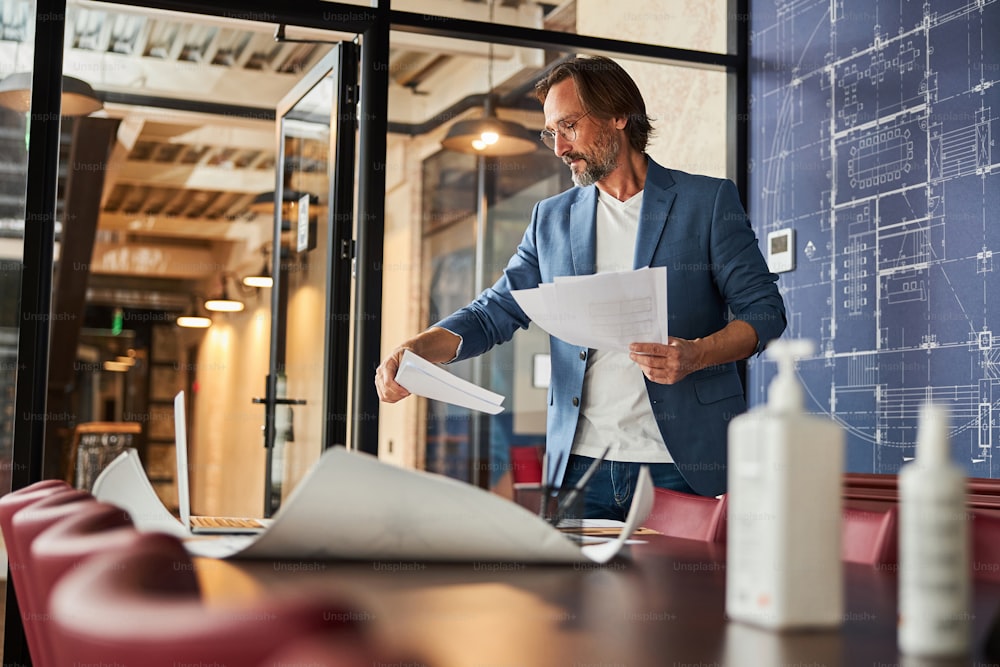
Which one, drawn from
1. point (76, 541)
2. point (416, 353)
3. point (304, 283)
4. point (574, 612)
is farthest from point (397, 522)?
point (304, 283)

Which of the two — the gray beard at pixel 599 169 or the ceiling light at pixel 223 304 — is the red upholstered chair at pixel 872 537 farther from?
the ceiling light at pixel 223 304

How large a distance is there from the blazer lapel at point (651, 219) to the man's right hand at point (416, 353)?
0.47 meters

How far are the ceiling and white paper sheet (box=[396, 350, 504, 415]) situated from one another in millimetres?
2107

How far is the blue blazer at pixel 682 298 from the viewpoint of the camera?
7.70 ft

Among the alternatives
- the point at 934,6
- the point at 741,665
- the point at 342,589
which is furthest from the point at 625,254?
the point at 741,665

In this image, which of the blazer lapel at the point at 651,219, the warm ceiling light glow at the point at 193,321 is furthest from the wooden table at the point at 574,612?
the warm ceiling light glow at the point at 193,321

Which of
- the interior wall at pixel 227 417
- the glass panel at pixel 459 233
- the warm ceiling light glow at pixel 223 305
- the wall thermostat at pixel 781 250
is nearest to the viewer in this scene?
the wall thermostat at pixel 781 250

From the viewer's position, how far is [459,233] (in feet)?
26.1

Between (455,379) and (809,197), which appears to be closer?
(455,379)

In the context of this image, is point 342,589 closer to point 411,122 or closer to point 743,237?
→ point 743,237

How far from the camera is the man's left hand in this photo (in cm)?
205

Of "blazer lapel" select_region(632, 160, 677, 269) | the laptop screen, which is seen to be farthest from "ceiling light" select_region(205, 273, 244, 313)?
the laptop screen

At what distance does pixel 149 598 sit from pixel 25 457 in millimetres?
3160

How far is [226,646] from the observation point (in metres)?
0.41
